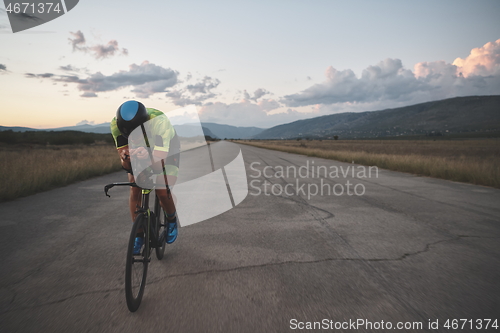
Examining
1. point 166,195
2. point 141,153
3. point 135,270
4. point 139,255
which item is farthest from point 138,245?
point 141,153

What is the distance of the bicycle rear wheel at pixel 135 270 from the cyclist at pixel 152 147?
9cm

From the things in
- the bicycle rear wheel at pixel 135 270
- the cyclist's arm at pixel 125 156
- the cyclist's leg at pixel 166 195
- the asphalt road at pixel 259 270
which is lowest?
the asphalt road at pixel 259 270

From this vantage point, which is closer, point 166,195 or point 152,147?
point 152,147

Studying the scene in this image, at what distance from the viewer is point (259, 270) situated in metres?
3.43

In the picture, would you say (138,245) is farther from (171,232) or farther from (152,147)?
(152,147)

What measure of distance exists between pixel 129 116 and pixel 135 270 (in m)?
1.47

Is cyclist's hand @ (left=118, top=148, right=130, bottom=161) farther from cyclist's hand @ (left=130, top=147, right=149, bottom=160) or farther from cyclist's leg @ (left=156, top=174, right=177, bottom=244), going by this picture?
cyclist's leg @ (left=156, top=174, right=177, bottom=244)

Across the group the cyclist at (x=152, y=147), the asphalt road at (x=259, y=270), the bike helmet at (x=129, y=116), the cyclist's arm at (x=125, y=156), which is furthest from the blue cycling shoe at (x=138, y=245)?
the bike helmet at (x=129, y=116)

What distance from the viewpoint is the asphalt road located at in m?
2.49

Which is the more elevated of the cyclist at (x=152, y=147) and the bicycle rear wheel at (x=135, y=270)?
the cyclist at (x=152, y=147)

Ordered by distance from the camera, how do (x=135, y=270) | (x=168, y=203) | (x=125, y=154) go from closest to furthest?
1. (x=135, y=270)
2. (x=125, y=154)
3. (x=168, y=203)

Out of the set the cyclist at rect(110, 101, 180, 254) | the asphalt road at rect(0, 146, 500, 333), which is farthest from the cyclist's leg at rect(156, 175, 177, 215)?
the asphalt road at rect(0, 146, 500, 333)

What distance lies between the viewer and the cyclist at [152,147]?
2.84 metres

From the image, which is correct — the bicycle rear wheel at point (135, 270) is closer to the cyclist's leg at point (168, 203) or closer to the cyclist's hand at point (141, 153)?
the cyclist's leg at point (168, 203)
